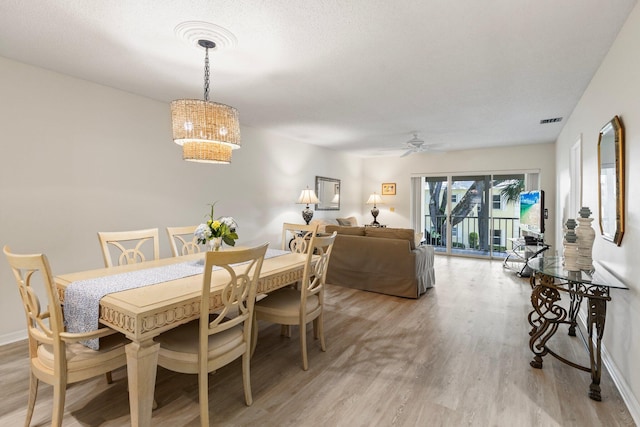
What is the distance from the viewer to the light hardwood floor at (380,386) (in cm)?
188

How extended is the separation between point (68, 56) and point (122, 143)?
3.40ft

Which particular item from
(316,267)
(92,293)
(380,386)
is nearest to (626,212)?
(380,386)

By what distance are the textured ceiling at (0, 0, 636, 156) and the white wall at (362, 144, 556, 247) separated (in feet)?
8.19

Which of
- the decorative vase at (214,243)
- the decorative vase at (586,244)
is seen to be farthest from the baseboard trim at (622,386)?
the decorative vase at (214,243)

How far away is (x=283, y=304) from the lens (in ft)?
8.20

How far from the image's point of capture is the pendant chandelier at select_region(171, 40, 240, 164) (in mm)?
2275

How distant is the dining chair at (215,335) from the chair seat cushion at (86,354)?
0.68ft

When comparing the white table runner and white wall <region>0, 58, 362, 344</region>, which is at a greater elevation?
white wall <region>0, 58, 362, 344</region>

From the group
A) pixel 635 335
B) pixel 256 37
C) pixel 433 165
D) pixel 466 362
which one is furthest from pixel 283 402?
pixel 433 165

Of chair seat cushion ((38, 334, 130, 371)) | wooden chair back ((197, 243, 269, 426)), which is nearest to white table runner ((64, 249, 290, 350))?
chair seat cushion ((38, 334, 130, 371))

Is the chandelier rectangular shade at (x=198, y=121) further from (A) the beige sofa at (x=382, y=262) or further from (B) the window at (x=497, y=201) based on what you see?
(B) the window at (x=497, y=201)

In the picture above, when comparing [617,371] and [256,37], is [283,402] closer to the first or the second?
[617,371]

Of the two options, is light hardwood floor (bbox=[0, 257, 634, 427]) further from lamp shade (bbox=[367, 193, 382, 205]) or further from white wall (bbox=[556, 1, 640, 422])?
lamp shade (bbox=[367, 193, 382, 205])

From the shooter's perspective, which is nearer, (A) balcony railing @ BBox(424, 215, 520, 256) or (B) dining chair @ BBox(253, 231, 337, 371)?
(B) dining chair @ BBox(253, 231, 337, 371)
